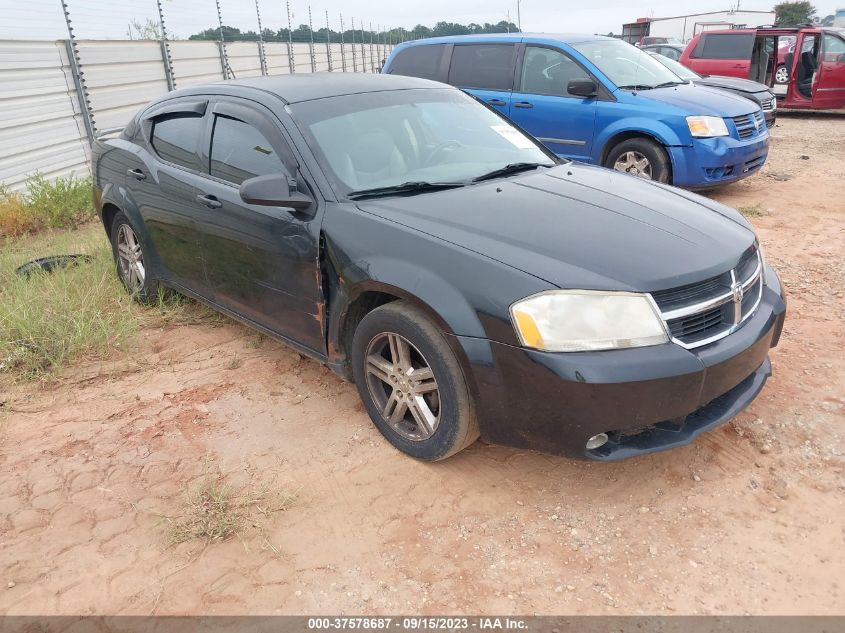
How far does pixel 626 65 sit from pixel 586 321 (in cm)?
621

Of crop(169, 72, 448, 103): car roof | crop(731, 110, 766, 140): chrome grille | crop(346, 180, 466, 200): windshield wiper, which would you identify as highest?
crop(169, 72, 448, 103): car roof

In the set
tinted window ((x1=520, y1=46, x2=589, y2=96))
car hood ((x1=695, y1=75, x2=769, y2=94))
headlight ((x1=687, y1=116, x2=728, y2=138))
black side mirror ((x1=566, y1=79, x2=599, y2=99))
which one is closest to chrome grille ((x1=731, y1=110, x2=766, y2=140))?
headlight ((x1=687, y1=116, x2=728, y2=138))

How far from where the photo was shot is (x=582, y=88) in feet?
23.1

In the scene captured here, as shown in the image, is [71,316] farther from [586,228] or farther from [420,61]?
[420,61]

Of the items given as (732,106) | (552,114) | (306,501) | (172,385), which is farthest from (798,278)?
(172,385)

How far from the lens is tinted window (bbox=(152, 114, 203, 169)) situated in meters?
3.98

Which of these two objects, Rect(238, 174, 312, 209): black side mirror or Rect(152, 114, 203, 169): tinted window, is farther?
Rect(152, 114, 203, 169): tinted window

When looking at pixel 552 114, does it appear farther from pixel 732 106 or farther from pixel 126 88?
pixel 126 88

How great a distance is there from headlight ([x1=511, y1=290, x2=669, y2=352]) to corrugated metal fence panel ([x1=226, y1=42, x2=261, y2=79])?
1507cm

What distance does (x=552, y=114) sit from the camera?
24.3 ft

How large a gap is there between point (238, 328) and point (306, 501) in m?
2.10

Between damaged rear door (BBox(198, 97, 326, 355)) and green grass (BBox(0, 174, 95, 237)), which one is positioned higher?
damaged rear door (BBox(198, 97, 326, 355))

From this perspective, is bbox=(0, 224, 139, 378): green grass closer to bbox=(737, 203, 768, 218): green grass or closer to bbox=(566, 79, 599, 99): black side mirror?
bbox=(566, 79, 599, 99): black side mirror

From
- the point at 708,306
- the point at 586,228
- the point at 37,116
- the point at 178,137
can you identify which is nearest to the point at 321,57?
the point at 37,116
